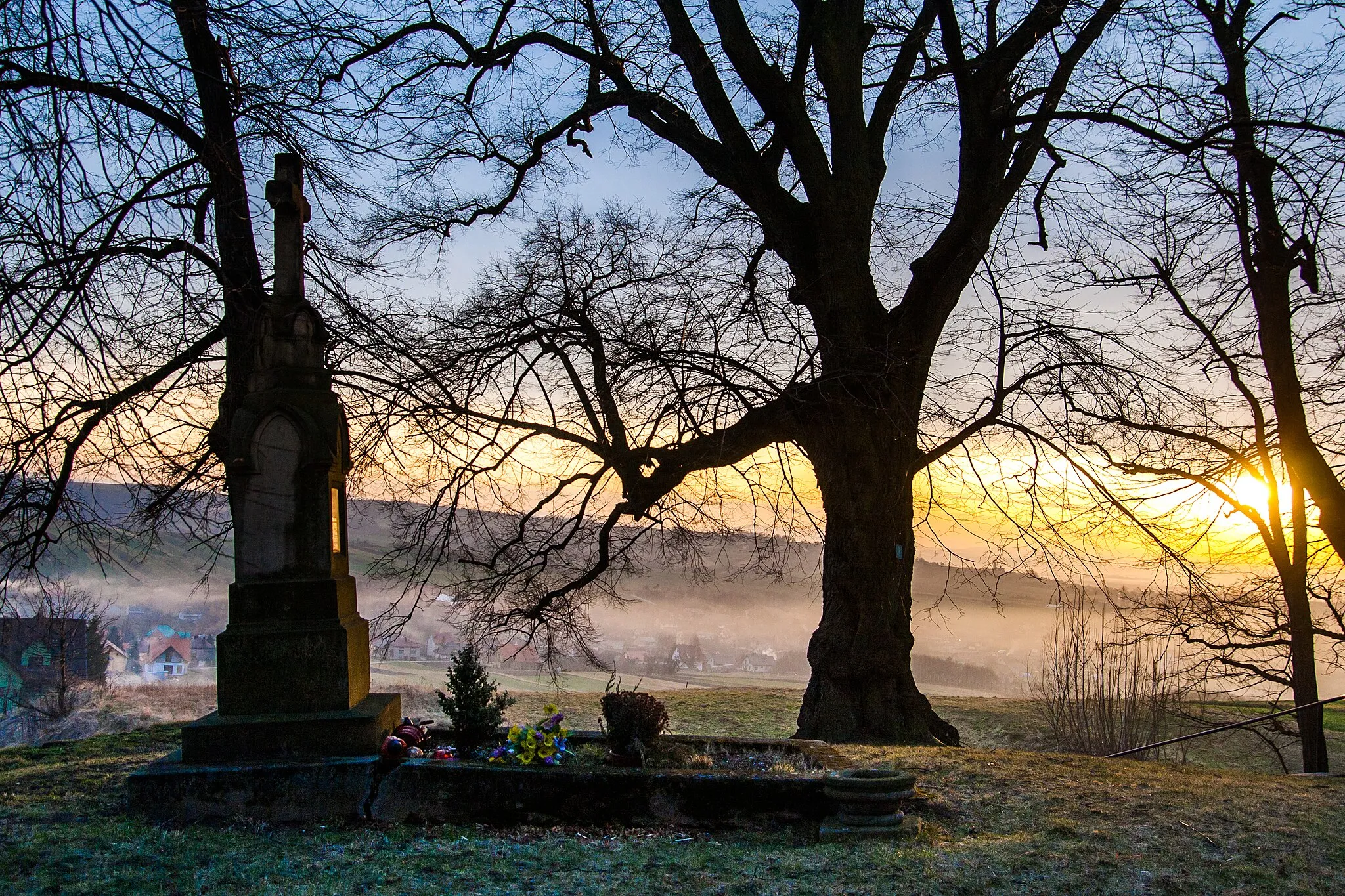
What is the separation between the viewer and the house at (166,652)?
94.0 feet

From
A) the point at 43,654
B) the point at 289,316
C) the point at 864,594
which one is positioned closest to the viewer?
the point at 289,316

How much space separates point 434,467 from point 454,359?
1740 mm

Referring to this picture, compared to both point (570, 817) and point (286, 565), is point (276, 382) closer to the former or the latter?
point (286, 565)

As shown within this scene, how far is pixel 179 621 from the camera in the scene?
34.6 m

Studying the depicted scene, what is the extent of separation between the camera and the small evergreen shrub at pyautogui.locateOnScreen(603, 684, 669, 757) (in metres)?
6.83

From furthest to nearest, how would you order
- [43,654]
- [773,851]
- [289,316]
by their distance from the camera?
[43,654]
[289,316]
[773,851]

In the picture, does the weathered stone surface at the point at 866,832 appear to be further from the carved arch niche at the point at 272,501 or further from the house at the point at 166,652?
the house at the point at 166,652

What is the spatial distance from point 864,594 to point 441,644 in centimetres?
543

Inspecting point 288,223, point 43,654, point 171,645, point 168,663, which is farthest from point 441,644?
point 171,645

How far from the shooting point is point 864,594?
988 cm

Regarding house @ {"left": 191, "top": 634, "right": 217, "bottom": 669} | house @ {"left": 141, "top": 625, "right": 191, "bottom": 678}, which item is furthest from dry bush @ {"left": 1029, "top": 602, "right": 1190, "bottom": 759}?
house @ {"left": 141, "top": 625, "right": 191, "bottom": 678}

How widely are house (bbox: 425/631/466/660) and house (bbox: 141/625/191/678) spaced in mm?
16521

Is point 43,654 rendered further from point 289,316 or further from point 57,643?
point 289,316

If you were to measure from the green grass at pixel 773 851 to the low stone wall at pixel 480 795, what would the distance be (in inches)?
6.2
